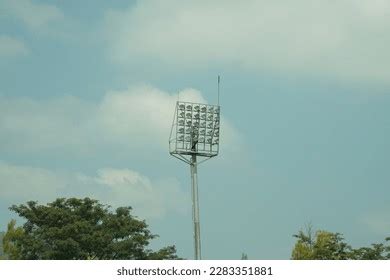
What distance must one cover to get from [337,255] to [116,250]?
1407 cm

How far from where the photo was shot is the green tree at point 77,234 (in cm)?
4016

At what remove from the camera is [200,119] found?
124 ft

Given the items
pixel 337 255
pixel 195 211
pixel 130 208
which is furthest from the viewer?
pixel 130 208

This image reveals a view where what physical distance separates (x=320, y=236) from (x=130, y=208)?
14921 millimetres

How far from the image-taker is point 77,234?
1610 inches

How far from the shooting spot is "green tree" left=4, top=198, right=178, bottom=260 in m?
40.2
